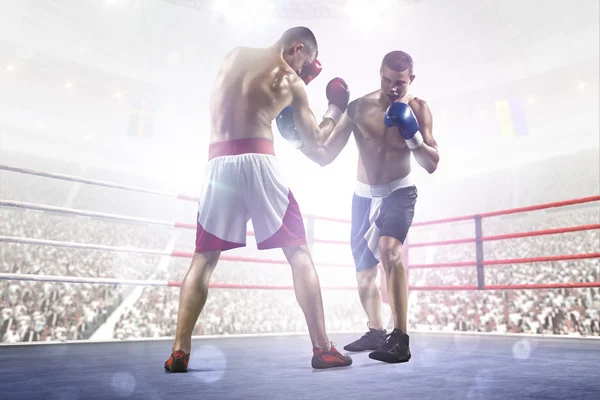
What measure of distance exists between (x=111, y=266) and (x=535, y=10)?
45.7 feet

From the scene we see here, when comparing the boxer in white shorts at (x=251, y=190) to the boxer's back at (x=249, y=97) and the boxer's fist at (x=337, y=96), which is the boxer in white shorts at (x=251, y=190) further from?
the boxer's fist at (x=337, y=96)

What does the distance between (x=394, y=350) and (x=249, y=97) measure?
1.01 m

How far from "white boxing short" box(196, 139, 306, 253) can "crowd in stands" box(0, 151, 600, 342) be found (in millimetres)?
1460

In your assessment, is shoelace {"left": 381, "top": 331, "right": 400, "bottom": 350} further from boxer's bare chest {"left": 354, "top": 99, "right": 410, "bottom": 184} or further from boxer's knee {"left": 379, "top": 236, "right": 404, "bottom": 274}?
boxer's bare chest {"left": 354, "top": 99, "right": 410, "bottom": 184}

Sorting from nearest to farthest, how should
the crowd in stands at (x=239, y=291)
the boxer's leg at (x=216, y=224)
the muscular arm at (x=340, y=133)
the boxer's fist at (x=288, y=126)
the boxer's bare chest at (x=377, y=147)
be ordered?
the boxer's leg at (x=216, y=224), the boxer's fist at (x=288, y=126), the boxer's bare chest at (x=377, y=147), the muscular arm at (x=340, y=133), the crowd in stands at (x=239, y=291)

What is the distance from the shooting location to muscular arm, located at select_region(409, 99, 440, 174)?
70.3 inches

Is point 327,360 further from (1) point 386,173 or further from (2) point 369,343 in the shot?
(1) point 386,173

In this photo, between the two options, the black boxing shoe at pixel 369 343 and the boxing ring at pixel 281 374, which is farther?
the black boxing shoe at pixel 369 343

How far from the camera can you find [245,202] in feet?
4.91

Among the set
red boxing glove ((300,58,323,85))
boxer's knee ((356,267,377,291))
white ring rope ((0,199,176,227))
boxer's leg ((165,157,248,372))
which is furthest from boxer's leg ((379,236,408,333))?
white ring rope ((0,199,176,227))

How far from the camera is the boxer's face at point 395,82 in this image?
1.87 meters

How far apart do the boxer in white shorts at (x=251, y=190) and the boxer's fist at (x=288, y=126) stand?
14 cm

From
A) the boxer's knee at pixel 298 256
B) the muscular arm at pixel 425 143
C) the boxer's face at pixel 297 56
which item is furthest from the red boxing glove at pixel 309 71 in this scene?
the boxer's knee at pixel 298 256

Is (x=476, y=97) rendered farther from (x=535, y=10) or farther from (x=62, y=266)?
(x=62, y=266)
